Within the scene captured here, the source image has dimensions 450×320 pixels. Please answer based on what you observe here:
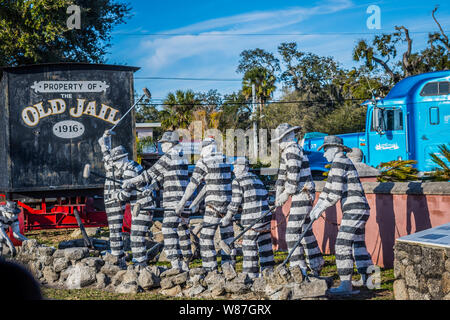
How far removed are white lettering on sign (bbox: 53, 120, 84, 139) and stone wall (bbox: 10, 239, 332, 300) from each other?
3.97m

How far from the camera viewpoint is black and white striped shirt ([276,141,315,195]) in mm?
6430

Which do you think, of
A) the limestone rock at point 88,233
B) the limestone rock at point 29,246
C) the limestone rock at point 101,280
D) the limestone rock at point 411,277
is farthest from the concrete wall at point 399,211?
the limestone rock at point 88,233

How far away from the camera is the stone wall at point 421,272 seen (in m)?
4.48

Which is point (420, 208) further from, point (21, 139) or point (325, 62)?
point (325, 62)

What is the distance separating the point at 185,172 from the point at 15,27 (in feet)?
42.3

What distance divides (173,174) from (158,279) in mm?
1822

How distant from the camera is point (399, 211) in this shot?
7105 millimetres

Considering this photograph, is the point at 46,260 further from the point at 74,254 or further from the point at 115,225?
the point at 115,225

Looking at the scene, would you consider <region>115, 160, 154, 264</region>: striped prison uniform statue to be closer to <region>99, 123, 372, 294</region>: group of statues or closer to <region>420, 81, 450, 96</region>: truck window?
<region>99, 123, 372, 294</region>: group of statues

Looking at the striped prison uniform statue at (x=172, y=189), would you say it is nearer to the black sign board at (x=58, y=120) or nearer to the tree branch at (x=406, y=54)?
the black sign board at (x=58, y=120)

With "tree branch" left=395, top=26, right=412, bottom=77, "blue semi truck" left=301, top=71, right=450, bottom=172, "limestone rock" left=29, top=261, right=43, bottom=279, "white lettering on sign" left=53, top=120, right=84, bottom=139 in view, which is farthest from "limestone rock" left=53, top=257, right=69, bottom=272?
"tree branch" left=395, top=26, right=412, bottom=77

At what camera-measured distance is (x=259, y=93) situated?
38625 millimetres

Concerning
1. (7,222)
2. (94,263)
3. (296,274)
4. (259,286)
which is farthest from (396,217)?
(7,222)
